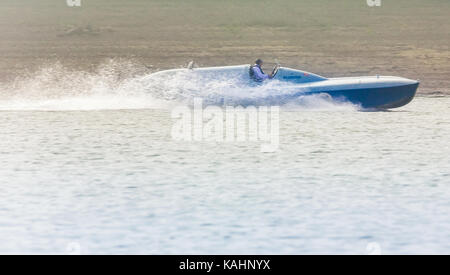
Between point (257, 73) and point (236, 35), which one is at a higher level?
point (236, 35)

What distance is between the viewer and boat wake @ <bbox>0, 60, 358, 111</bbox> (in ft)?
73.8

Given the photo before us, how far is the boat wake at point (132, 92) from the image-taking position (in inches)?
885

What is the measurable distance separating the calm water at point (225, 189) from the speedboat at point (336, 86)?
2.05 feet

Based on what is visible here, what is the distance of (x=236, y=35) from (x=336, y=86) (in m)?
15.6

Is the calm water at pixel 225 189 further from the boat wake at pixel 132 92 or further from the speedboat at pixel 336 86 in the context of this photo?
the boat wake at pixel 132 92

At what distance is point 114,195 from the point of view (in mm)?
13734

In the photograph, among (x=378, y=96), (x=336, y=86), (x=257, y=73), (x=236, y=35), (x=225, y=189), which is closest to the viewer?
(x=225, y=189)

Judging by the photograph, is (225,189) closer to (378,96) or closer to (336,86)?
(336,86)

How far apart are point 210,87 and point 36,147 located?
5.22 metres

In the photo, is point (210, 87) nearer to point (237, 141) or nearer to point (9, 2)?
point (237, 141)

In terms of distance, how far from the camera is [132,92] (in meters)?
25.0

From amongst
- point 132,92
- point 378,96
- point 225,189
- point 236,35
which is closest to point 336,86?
point 378,96

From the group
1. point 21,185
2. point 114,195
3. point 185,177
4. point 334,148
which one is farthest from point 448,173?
point 21,185

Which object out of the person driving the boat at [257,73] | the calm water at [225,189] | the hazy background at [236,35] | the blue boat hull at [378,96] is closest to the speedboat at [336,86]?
the blue boat hull at [378,96]
